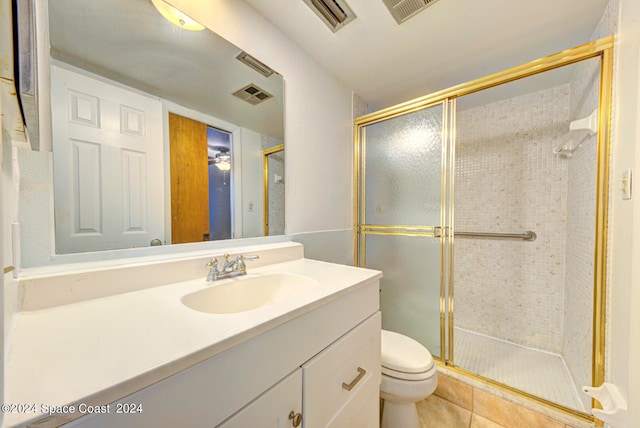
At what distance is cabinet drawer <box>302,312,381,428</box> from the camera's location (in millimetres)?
595

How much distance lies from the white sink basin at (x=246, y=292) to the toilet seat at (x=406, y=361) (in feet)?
2.00

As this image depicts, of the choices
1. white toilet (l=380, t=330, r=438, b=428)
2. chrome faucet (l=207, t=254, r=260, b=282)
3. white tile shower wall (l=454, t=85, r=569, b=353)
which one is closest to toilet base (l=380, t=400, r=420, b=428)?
white toilet (l=380, t=330, r=438, b=428)

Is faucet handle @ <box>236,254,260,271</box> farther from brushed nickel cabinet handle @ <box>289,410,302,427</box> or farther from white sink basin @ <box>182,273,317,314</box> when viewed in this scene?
brushed nickel cabinet handle @ <box>289,410,302,427</box>

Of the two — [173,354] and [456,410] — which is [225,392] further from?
[456,410]

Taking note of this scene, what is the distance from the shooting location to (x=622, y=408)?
755mm

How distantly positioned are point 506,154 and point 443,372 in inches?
67.0

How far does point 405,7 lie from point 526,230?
176cm

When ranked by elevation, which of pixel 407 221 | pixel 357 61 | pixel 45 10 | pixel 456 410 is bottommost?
pixel 456 410

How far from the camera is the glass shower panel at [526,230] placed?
4.30 feet

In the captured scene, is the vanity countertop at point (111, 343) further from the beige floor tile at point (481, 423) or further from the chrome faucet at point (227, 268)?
the beige floor tile at point (481, 423)

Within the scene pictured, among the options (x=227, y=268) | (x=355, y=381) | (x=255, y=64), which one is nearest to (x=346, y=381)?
(x=355, y=381)

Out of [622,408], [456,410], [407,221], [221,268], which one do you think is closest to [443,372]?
[456,410]

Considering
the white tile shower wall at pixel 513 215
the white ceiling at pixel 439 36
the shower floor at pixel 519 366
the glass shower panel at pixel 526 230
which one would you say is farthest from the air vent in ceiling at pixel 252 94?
the shower floor at pixel 519 366

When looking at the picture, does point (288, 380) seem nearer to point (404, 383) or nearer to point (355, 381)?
point (355, 381)
